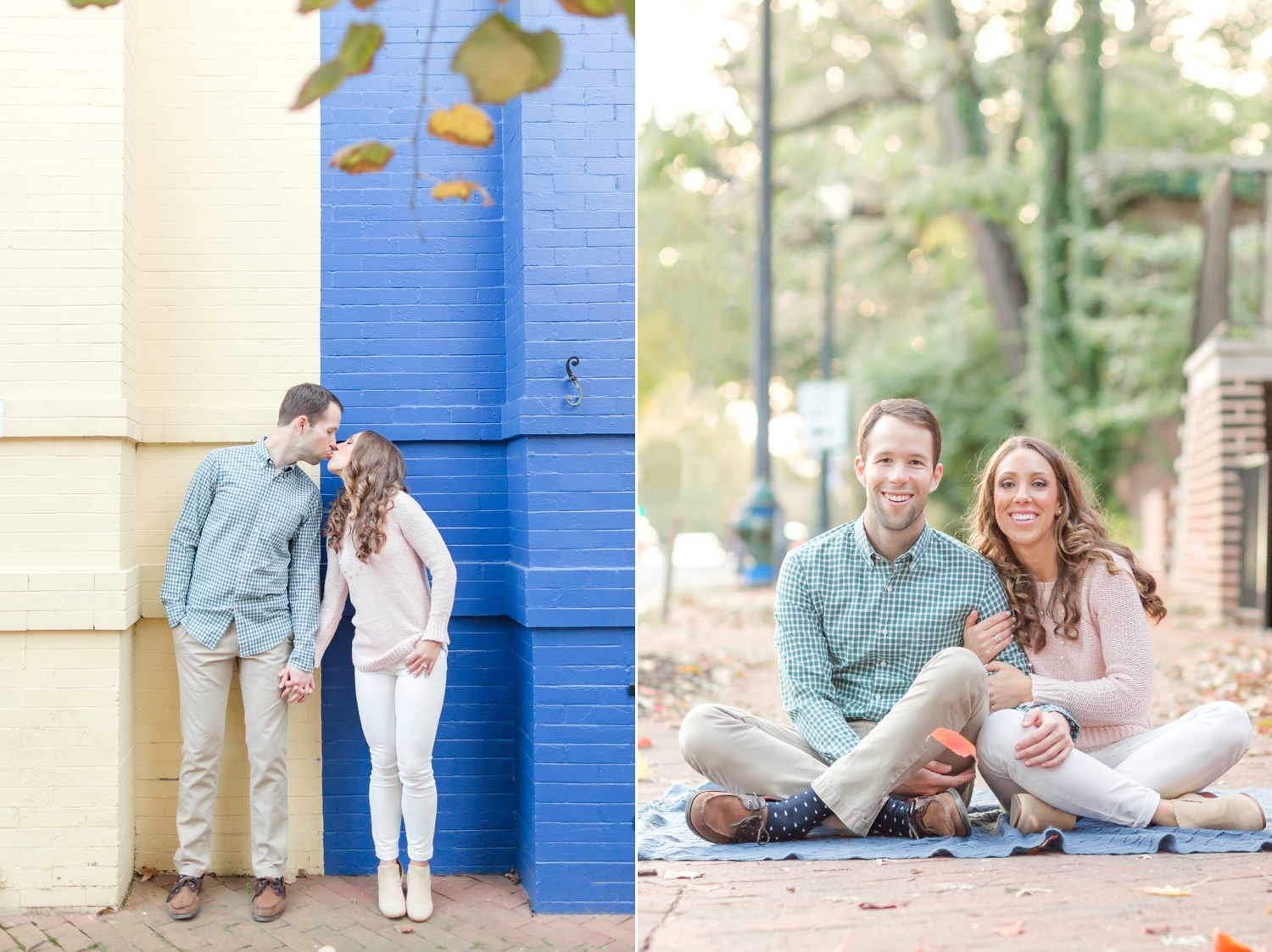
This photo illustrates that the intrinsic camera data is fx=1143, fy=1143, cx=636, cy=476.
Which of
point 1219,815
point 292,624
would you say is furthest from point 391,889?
point 1219,815

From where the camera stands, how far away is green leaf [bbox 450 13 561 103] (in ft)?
6.59

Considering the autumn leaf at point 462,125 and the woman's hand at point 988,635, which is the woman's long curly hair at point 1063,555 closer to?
the woman's hand at point 988,635

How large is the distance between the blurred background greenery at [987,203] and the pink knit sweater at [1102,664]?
9.92 meters

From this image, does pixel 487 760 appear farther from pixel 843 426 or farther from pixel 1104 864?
pixel 843 426

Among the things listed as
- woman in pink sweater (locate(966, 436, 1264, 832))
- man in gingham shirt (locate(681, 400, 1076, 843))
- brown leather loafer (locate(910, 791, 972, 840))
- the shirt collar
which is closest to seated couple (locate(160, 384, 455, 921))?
man in gingham shirt (locate(681, 400, 1076, 843))

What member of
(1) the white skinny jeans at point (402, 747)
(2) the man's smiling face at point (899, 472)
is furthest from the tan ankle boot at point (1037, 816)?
(1) the white skinny jeans at point (402, 747)

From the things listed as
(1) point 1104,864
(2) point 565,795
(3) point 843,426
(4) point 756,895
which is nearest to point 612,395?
(2) point 565,795

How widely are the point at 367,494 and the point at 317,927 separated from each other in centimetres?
166

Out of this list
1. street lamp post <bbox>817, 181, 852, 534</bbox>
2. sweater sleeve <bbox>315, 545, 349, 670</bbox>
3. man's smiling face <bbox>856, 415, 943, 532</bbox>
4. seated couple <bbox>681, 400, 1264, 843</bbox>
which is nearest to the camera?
seated couple <bbox>681, 400, 1264, 843</bbox>

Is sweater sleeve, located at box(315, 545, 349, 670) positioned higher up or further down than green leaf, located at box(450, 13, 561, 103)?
further down

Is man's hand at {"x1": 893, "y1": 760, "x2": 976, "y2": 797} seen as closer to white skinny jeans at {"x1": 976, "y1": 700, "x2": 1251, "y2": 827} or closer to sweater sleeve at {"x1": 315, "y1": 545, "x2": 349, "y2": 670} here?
white skinny jeans at {"x1": 976, "y1": 700, "x2": 1251, "y2": 827}

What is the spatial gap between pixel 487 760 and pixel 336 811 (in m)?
0.67

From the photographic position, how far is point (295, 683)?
4527mm

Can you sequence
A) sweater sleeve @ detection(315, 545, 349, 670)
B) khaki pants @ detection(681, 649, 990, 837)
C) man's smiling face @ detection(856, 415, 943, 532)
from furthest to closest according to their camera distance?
sweater sleeve @ detection(315, 545, 349, 670), man's smiling face @ detection(856, 415, 943, 532), khaki pants @ detection(681, 649, 990, 837)
